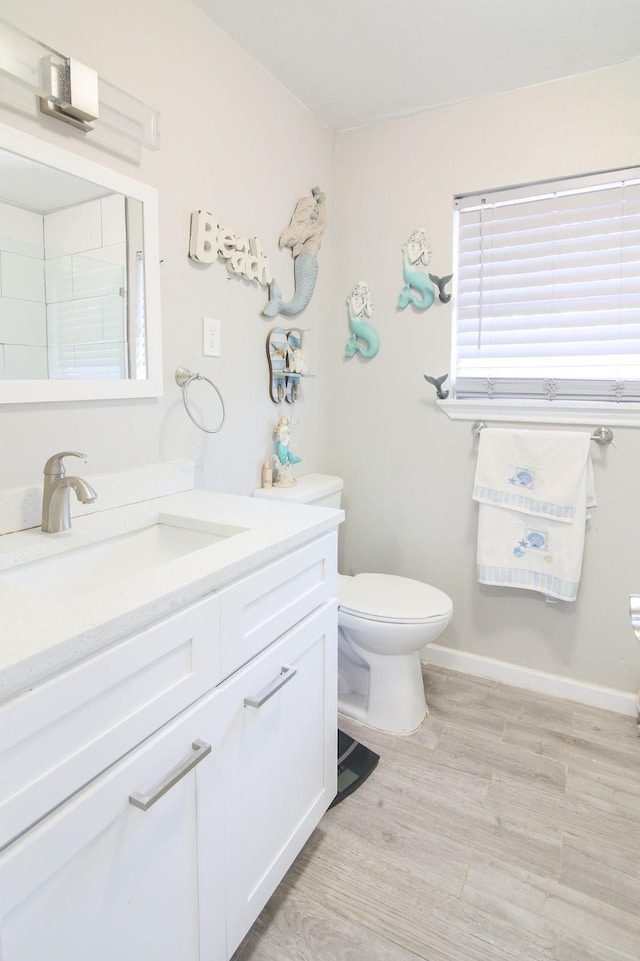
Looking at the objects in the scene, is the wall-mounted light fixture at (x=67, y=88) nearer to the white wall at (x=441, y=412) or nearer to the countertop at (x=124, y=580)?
the countertop at (x=124, y=580)

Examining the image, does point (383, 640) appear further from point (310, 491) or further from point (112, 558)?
Result: point (112, 558)

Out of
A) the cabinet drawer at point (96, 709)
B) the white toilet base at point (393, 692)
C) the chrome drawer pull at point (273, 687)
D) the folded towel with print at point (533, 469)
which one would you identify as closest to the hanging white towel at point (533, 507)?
the folded towel with print at point (533, 469)

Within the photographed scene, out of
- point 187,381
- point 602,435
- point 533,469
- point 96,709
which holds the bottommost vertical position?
point 96,709

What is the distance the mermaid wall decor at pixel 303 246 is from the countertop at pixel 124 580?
3.05 ft

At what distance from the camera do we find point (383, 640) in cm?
179

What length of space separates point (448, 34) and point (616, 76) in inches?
24.2

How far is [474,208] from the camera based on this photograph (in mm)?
2080

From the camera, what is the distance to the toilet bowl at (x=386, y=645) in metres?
1.78

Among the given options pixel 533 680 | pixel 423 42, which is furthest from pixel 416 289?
pixel 533 680

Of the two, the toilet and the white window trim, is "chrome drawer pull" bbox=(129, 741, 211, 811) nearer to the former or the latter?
the toilet

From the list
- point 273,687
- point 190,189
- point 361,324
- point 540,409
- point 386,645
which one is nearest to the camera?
point 273,687

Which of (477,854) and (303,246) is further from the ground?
(303,246)

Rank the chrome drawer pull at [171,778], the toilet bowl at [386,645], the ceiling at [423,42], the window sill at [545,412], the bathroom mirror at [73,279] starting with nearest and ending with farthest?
the chrome drawer pull at [171,778], the bathroom mirror at [73,279], the ceiling at [423,42], the toilet bowl at [386,645], the window sill at [545,412]

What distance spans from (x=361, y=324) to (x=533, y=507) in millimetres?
1046
